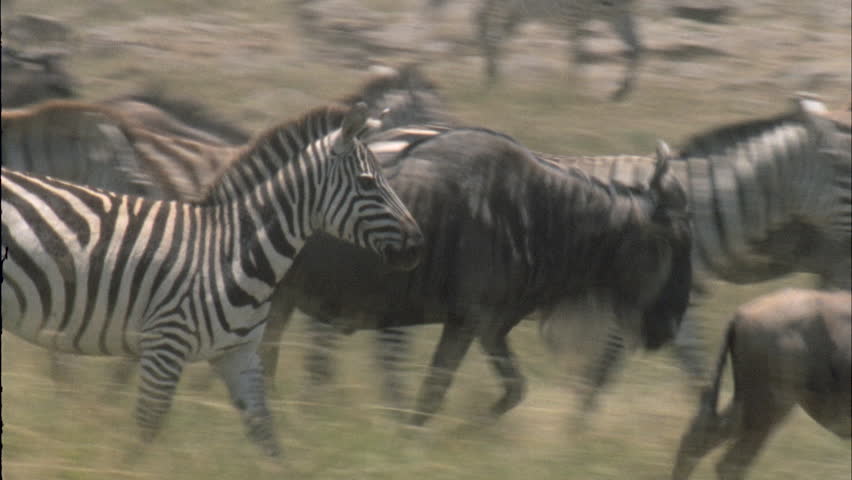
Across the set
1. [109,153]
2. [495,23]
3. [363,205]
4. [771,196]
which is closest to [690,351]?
[771,196]

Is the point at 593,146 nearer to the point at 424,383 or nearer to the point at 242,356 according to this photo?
the point at 424,383

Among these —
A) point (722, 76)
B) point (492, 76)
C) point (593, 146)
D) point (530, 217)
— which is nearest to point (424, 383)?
point (530, 217)

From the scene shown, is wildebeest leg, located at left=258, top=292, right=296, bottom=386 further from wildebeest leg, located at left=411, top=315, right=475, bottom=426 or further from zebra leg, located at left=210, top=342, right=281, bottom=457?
zebra leg, located at left=210, top=342, right=281, bottom=457

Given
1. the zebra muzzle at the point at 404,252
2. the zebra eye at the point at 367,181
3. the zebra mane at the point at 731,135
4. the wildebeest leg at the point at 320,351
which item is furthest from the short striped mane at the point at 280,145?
the zebra mane at the point at 731,135

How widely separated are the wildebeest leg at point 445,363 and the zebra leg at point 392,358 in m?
0.09

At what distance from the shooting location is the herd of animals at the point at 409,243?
4539mm

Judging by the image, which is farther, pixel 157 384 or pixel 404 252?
pixel 404 252

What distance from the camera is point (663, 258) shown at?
19.9ft

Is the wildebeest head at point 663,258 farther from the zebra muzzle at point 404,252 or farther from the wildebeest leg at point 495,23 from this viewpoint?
the wildebeest leg at point 495,23

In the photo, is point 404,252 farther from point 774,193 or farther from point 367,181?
point 774,193

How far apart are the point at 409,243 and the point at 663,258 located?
5.32ft

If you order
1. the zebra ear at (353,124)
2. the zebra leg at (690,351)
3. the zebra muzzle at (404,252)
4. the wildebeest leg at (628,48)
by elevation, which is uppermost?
the zebra ear at (353,124)

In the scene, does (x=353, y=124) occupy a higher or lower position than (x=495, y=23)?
higher

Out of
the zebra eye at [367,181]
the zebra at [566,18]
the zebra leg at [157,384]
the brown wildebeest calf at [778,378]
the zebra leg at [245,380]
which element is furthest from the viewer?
the zebra at [566,18]
